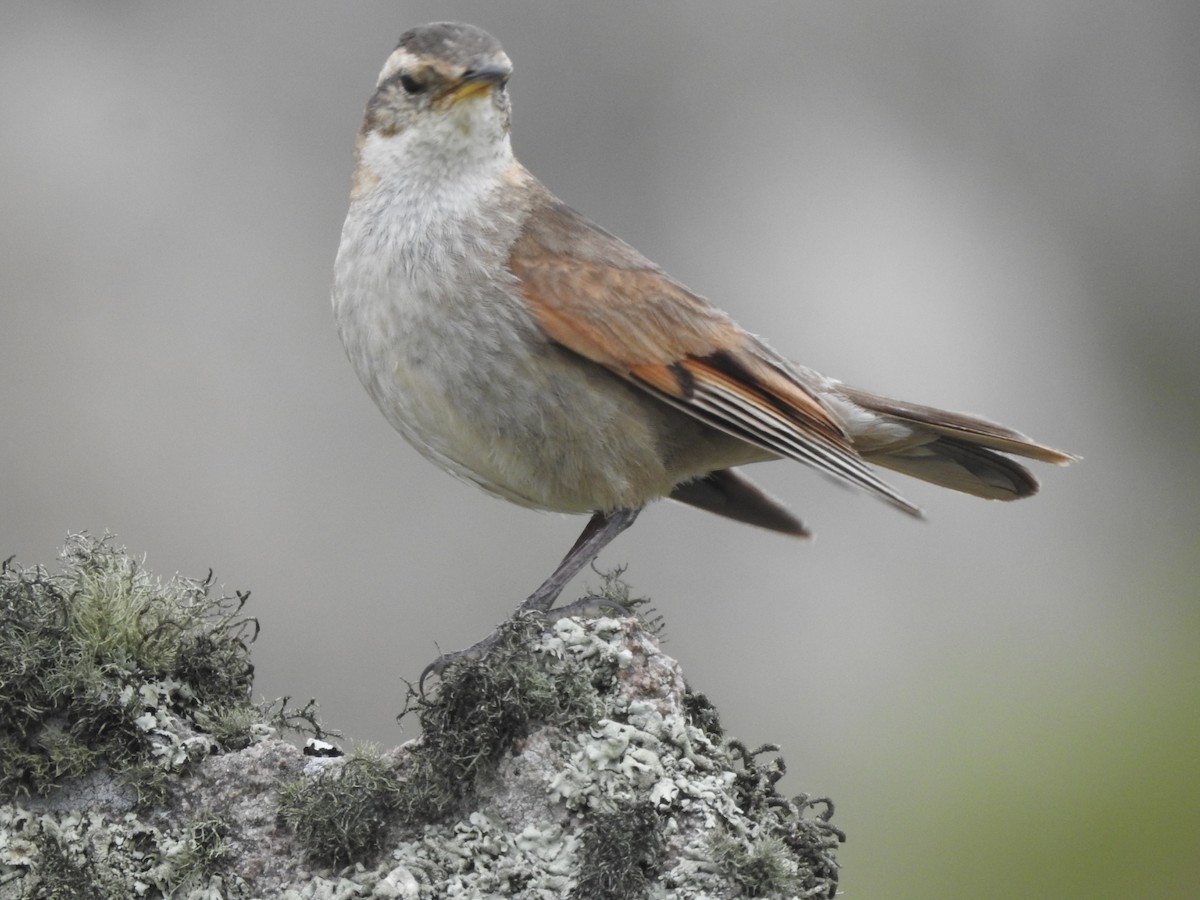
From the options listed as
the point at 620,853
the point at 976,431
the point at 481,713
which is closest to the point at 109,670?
the point at 481,713

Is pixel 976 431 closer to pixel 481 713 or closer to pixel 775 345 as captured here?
pixel 481 713

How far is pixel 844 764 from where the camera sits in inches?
316

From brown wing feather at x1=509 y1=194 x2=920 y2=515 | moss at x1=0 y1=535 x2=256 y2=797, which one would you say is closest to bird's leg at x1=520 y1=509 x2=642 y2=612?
brown wing feather at x1=509 y1=194 x2=920 y2=515

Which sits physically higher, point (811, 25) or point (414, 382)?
point (811, 25)

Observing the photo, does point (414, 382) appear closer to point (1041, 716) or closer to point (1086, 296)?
point (1041, 716)

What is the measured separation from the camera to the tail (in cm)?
531

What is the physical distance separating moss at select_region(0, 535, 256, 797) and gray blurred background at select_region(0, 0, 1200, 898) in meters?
2.99

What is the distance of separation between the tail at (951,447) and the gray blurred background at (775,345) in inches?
74.8

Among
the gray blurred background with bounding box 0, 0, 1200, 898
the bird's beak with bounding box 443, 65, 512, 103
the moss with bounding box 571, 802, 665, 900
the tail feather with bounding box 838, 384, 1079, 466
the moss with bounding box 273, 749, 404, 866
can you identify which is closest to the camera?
the moss with bounding box 571, 802, 665, 900

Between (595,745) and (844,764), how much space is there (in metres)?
4.59

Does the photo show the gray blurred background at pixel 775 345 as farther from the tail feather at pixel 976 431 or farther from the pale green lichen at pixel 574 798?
the pale green lichen at pixel 574 798

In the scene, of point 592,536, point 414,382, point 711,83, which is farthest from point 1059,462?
point 711,83

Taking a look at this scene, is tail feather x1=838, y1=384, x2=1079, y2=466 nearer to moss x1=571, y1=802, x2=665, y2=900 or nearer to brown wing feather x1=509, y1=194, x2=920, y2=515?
brown wing feather x1=509, y1=194, x2=920, y2=515

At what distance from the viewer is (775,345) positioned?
8.51m
